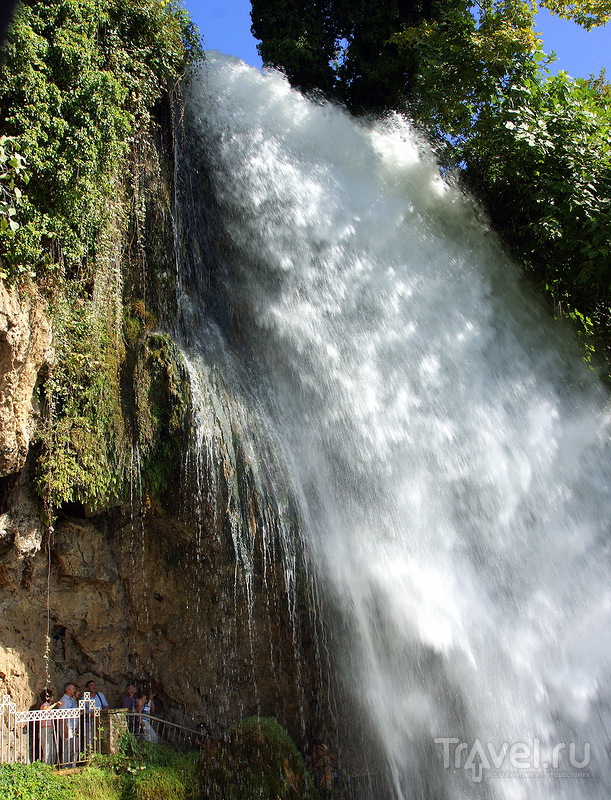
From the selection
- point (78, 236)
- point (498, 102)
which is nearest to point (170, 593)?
point (78, 236)

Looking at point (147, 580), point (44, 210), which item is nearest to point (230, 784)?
point (147, 580)

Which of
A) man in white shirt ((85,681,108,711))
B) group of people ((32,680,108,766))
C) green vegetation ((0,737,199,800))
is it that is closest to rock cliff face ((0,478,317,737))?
man in white shirt ((85,681,108,711))

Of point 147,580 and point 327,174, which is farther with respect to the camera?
point 327,174

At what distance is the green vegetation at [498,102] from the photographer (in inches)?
511

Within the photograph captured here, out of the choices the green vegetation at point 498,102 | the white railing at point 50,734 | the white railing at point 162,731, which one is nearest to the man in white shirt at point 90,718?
the white railing at point 50,734

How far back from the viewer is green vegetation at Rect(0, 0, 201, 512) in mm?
9562

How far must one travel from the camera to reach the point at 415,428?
1078cm

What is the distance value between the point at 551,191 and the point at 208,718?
11018 millimetres

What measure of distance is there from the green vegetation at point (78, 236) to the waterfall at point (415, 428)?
1300 millimetres

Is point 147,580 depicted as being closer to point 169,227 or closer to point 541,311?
point 169,227

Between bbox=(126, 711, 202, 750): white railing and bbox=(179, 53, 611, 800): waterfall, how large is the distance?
251cm

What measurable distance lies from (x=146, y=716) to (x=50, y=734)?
4.51ft

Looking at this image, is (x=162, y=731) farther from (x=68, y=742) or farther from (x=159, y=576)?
(x=159, y=576)

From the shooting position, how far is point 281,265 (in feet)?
40.9
